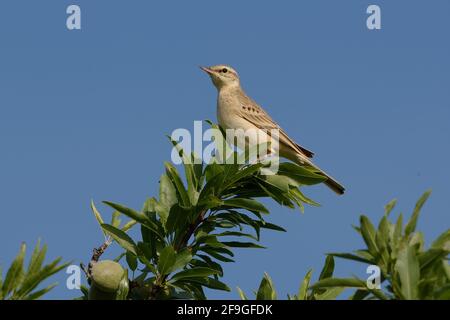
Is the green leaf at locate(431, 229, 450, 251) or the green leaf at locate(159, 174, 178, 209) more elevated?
the green leaf at locate(159, 174, 178, 209)

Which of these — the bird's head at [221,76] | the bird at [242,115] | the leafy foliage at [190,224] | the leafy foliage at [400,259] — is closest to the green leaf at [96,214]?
the leafy foliage at [190,224]

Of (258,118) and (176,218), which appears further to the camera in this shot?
(258,118)

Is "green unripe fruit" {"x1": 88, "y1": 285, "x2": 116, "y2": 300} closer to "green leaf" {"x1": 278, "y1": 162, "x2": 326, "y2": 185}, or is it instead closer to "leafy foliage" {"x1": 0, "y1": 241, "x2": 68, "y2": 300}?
"leafy foliage" {"x1": 0, "y1": 241, "x2": 68, "y2": 300}

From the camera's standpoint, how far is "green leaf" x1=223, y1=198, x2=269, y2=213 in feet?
16.4

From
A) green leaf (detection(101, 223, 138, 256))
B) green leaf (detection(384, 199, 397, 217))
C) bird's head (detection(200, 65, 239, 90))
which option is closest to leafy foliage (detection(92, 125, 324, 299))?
green leaf (detection(101, 223, 138, 256))

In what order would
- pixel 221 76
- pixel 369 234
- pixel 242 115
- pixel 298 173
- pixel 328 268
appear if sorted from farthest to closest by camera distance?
pixel 221 76, pixel 242 115, pixel 298 173, pixel 328 268, pixel 369 234

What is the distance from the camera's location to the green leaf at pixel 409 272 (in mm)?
3422

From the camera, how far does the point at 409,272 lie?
3426 millimetres

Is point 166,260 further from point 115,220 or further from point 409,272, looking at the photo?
point 409,272

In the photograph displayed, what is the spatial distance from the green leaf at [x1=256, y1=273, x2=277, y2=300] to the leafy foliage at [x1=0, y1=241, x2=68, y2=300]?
1.16 m

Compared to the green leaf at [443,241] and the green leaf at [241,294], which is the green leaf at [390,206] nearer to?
the green leaf at [443,241]

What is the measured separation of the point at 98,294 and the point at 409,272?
179 cm

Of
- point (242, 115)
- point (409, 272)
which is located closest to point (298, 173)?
point (409, 272)

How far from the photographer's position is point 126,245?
4688 millimetres
